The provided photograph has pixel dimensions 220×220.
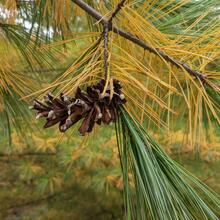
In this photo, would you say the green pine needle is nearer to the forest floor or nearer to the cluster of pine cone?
the cluster of pine cone


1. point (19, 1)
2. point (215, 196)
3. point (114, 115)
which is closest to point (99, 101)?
point (114, 115)

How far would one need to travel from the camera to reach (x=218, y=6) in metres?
0.56

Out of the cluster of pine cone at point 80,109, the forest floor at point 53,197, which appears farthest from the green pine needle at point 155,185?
the forest floor at point 53,197

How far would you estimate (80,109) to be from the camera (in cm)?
34

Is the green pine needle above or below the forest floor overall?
above

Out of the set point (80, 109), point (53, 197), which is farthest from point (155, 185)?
point (53, 197)

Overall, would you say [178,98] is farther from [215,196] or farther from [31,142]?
[31,142]

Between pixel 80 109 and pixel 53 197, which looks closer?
pixel 80 109

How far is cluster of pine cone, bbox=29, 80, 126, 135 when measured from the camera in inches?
13.2

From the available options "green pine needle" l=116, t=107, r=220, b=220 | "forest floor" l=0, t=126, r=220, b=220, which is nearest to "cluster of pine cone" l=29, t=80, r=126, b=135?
"green pine needle" l=116, t=107, r=220, b=220

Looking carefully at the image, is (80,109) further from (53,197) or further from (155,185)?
(53,197)

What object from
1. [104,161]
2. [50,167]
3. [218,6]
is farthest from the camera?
[50,167]

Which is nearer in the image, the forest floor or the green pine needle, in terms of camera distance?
the green pine needle

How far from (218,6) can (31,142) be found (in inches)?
54.9
